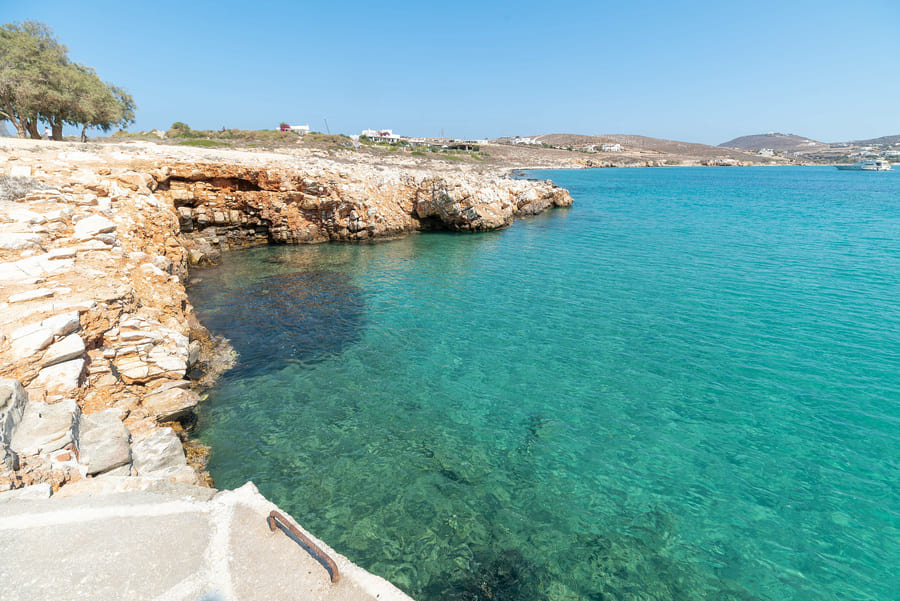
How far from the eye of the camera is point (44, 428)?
5.23 m

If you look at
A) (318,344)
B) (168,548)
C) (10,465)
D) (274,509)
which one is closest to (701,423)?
(274,509)

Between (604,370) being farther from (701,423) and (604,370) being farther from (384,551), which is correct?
(384,551)

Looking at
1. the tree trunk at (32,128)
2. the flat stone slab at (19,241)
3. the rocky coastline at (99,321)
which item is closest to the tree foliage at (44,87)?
the tree trunk at (32,128)

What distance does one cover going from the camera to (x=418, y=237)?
29.8 m

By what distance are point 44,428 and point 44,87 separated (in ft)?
128

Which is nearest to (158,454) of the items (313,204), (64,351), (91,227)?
(64,351)

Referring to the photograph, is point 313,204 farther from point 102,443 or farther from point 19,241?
point 102,443

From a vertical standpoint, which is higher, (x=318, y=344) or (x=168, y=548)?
(x=168, y=548)

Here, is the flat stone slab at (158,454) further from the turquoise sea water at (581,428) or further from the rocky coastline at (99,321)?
the turquoise sea water at (581,428)

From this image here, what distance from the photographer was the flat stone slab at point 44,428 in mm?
4902

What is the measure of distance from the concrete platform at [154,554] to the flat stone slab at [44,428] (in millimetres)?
908

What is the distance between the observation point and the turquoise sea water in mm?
5867

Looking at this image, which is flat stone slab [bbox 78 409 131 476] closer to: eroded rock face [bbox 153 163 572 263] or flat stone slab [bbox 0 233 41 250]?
flat stone slab [bbox 0 233 41 250]

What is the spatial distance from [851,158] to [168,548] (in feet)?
840
